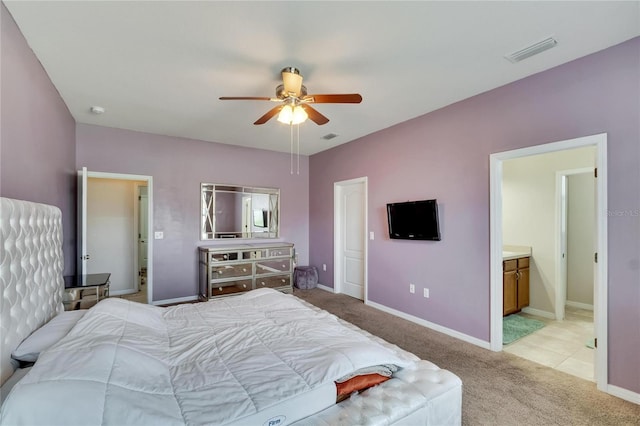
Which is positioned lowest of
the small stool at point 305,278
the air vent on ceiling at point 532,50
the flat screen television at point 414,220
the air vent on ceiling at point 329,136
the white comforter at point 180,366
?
the small stool at point 305,278

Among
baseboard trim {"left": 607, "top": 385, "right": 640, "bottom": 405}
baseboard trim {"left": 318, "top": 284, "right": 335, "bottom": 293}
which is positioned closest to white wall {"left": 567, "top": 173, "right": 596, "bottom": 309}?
baseboard trim {"left": 607, "top": 385, "right": 640, "bottom": 405}

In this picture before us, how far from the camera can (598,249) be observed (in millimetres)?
2309

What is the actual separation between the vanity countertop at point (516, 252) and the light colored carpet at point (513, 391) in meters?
1.60

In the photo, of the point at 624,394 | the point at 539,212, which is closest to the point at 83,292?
the point at 624,394

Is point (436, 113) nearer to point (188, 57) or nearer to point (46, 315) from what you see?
point (188, 57)

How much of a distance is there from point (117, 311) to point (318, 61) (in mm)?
2426

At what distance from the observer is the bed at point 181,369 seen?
1.09 m

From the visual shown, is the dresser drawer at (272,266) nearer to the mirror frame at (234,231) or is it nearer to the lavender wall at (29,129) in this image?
the mirror frame at (234,231)

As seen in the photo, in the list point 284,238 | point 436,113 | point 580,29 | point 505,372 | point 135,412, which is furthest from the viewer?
point 284,238

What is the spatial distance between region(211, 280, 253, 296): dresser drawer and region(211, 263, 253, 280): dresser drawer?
120 millimetres

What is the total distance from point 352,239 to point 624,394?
11.7 feet

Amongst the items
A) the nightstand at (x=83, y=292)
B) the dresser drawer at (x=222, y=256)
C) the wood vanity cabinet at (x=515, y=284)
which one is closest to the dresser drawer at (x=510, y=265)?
the wood vanity cabinet at (x=515, y=284)

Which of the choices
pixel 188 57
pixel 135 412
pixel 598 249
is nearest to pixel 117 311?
pixel 135 412

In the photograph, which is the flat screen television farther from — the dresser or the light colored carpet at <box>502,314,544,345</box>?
the dresser
